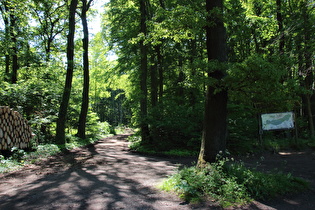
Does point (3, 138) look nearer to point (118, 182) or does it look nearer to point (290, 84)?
point (118, 182)

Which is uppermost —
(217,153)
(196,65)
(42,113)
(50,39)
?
(50,39)

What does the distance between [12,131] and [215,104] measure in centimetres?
842

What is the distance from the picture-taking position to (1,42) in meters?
13.6

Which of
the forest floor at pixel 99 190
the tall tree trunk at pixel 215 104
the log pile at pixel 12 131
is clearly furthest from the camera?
the log pile at pixel 12 131

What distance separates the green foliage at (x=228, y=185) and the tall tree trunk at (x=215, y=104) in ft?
1.42

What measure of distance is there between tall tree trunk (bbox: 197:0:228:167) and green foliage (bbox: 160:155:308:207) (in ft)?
1.42

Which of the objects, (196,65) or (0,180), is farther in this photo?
(0,180)

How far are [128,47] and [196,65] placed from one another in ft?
38.6

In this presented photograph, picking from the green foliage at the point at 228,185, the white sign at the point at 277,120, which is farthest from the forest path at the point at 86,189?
the white sign at the point at 277,120

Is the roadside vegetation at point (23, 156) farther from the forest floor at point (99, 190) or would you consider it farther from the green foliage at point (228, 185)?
the green foliage at point (228, 185)

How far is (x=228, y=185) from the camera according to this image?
14.6 ft

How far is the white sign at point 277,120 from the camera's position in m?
11.4

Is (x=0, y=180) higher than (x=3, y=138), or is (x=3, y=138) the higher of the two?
(x=3, y=138)

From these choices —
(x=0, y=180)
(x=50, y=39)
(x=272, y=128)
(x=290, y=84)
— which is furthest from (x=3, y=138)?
(x=50, y=39)
